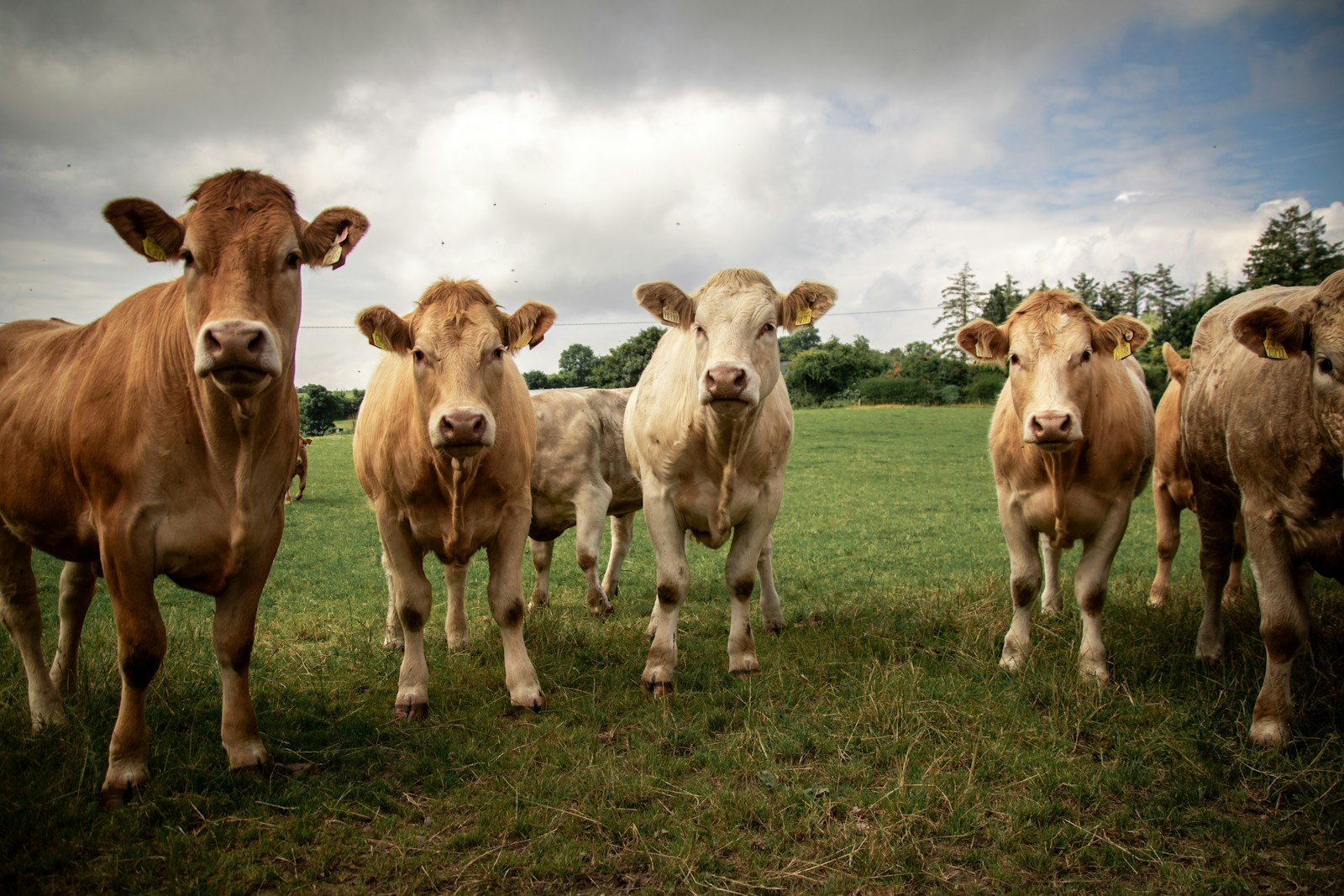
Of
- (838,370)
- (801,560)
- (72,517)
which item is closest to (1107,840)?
(72,517)

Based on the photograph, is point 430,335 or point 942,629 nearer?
point 430,335

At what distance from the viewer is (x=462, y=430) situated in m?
4.98

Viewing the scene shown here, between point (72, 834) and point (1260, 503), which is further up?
point (1260, 503)

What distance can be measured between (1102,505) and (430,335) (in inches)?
193

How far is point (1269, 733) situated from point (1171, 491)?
4591 millimetres

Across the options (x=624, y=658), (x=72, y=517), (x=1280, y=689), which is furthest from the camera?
(x=624, y=658)

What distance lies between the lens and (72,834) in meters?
3.70

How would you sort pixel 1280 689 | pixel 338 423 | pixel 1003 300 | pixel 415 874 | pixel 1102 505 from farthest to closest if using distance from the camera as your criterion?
pixel 1003 300 < pixel 338 423 < pixel 1102 505 < pixel 1280 689 < pixel 415 874

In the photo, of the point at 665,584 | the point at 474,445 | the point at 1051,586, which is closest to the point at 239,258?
the point at 474,445

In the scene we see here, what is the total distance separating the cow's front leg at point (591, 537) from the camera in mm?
8531

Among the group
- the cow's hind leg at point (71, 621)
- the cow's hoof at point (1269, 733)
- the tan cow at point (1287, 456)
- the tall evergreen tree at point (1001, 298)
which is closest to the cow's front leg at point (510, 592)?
the cow's hind leg at point (71, 621)

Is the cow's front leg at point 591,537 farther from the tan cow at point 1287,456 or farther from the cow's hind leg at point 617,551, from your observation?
the tan cow at point 1287,456

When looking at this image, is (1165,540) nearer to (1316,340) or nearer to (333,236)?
(1316,340)

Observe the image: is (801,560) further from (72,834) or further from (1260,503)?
(72,834)
